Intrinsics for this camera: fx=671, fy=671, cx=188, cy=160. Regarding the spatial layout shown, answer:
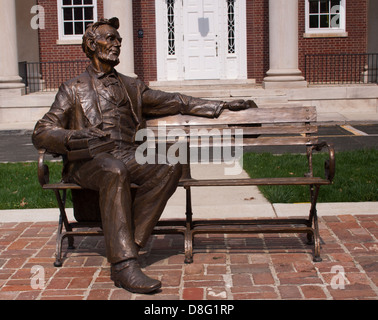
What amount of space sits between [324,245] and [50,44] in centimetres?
1590

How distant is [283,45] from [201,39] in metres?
3.25

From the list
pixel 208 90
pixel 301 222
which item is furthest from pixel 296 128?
pixel 208 90

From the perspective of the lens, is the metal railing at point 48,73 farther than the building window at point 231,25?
No

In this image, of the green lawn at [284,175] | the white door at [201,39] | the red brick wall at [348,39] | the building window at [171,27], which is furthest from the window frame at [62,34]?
the green lawn at [284,175]

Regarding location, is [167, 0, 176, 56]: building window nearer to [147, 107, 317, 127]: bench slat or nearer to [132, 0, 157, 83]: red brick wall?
Result: [132, 0, 157, 83]: red brick wall

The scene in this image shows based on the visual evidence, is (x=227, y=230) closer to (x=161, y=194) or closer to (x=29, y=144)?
(x=161, y=194)

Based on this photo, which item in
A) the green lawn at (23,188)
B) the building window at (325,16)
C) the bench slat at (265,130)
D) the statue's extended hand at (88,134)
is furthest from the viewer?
the building window at (325,16)

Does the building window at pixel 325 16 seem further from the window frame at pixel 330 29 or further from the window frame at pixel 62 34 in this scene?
the window frame at pixel 62 34

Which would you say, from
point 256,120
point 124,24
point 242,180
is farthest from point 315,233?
point 124,24

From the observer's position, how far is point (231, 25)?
1995 centimetres

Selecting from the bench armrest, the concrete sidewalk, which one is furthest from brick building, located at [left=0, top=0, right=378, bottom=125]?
the bench armrest

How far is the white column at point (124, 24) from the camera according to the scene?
17.3 meters

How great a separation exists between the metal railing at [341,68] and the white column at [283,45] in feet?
6.91

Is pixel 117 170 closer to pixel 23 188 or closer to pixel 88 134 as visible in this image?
pixel 88 134
